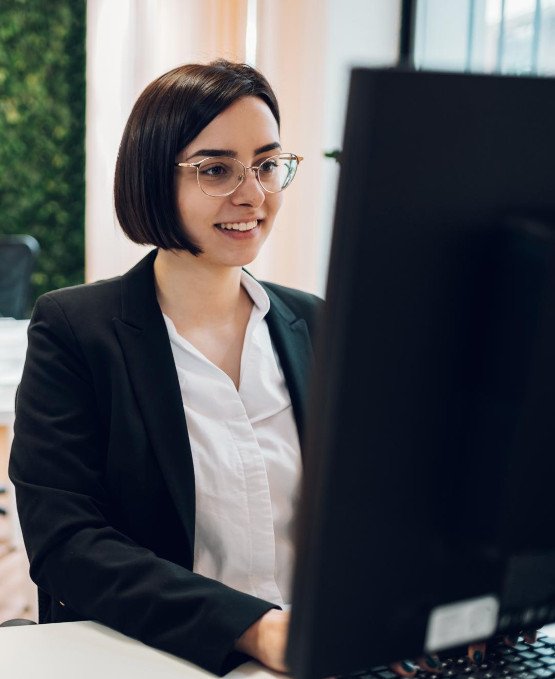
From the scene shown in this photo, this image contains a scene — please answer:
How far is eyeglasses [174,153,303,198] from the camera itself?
1.34 m

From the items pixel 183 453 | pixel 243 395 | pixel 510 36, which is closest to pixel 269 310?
pixel 243 395

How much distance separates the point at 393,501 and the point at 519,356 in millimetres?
113

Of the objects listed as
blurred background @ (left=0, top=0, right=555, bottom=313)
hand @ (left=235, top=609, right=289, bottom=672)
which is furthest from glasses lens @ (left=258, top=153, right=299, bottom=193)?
blurred background @ (left=0, top=0, right=555, bottom=313)

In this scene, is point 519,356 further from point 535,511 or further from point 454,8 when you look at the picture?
point 454,8

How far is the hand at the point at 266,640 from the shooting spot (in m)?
0.90

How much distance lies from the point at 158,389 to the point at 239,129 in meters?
0.41

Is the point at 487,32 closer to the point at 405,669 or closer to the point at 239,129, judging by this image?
the point at 239,129

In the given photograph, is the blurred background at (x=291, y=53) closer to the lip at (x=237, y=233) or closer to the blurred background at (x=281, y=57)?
the blurred background at (x=281, y=57)

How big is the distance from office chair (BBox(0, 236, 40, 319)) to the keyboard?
9.29 ft

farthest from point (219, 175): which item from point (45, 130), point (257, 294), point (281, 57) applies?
point (45, 130)

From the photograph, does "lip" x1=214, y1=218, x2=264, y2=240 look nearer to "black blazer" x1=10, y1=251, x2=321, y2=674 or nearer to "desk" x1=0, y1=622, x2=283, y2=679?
"black blazer" x1=10, y1=251, x2=321, y2=674

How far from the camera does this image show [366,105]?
0.45m

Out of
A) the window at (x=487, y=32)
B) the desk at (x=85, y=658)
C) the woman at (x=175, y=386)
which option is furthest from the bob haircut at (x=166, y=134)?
the window at (x=487, y=32)

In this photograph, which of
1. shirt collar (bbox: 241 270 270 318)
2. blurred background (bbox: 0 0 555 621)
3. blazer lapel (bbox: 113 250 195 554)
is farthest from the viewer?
blurred background (bbox: 0 0 555 621)
